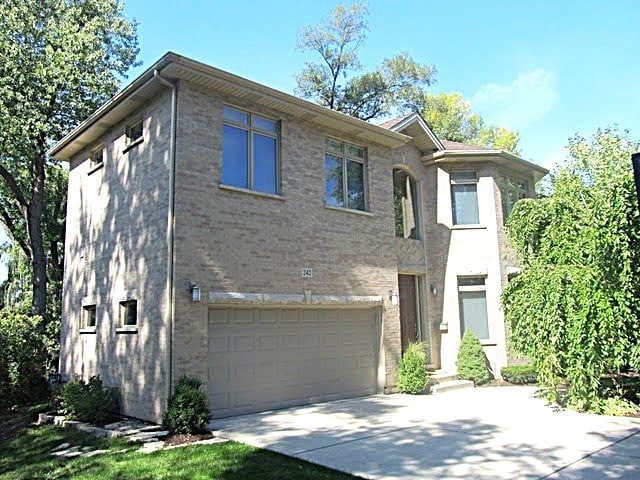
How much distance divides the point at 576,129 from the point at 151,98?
14324mm

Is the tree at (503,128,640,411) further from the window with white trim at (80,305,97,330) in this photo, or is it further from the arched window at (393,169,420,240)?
the window with white trim at (80,305,97,330)

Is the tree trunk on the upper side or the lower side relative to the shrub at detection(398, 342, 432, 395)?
upper

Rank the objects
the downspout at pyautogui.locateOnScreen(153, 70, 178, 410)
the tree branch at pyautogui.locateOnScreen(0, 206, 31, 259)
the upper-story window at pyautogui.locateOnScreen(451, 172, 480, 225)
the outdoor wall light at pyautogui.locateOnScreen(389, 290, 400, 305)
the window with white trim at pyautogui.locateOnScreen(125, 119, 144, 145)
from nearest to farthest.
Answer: the downspout at pyautogui.locateOnScreen(153, 70, 178, 410) < the window with white trim at pyautogui.locateOnScreen(125, 119, 144, 145) < the outdoor wall light at pyautogui.locateOnScreen(389, 290, 400, 305) < the upper-story window at pyautogui.locateOnScreen(451, 172, 480, 225) < the tree branch at pyautogui.locateOnScreen(0, 206, 31, 259)

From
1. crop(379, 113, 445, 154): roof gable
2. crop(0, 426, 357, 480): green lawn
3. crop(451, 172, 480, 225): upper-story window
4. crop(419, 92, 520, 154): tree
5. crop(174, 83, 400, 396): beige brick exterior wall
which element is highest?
crop(419, 92, 520, 154): tree

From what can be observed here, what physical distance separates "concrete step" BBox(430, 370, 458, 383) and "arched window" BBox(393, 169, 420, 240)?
3980mm

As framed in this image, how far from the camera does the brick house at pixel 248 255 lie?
33.2 ft

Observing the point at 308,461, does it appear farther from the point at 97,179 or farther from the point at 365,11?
the point at 365,11

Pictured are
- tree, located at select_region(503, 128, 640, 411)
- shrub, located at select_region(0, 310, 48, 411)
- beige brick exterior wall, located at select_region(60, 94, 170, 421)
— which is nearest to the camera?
tree, located at select_region(503, 128, 640, 411)

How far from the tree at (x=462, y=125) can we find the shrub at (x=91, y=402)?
26.6 m

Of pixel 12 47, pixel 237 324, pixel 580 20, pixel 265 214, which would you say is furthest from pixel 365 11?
pixel 237 324

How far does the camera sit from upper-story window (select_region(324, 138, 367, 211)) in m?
13.1

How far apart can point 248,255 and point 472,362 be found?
296 inches

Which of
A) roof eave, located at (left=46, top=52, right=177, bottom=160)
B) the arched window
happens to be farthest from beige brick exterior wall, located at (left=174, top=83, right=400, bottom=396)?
the arched window

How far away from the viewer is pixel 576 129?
60.7ft
